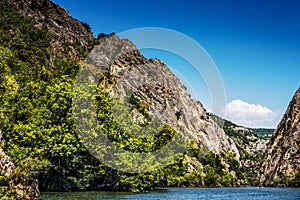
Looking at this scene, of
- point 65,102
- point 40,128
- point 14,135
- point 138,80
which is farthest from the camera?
point 138,80

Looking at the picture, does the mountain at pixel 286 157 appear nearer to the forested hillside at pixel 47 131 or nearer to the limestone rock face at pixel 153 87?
the limestone rock face at pixel 153 87

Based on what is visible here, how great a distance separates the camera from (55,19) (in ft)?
391

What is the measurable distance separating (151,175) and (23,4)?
74245 millimetres

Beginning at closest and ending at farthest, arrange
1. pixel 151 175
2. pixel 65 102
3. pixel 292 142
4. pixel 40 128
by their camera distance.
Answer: pixel 40 128
pixel 65 102
pixel 151 175
pixel 292 142

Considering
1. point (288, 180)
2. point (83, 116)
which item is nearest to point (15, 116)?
point (83, 116)

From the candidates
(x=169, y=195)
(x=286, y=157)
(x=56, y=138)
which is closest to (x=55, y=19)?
(x=56, y=138)

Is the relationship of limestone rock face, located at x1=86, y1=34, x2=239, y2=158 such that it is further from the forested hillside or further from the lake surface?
the lake surface

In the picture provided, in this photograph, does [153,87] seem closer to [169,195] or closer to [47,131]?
[169,195]

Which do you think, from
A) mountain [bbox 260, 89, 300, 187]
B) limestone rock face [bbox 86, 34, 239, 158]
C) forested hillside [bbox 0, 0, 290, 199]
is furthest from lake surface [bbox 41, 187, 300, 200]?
mountain [bbox 260, 89, 300, 187]

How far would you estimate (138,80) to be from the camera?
12388 cm

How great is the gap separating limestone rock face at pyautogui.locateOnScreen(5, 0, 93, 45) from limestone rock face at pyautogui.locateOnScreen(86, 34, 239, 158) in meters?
7.00

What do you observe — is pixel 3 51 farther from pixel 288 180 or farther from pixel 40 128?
pixel 288 180

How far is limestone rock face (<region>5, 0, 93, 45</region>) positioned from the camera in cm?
11281

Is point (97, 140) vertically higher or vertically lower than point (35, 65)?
lower
